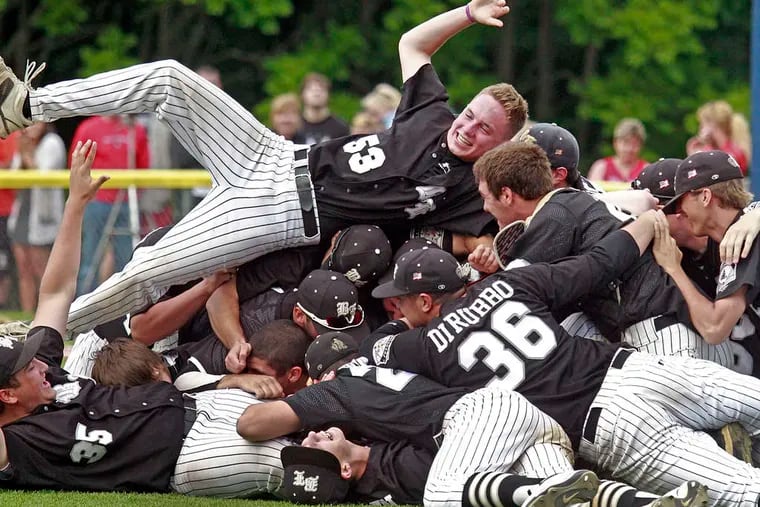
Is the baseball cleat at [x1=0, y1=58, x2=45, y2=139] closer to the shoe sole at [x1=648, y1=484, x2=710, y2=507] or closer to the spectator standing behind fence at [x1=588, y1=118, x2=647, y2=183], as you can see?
the shoe sole at [x1=648, y1=484, x2=710, y2=507]

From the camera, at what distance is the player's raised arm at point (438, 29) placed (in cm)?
693

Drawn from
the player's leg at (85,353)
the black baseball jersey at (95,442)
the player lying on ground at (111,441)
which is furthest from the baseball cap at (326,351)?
the player's leg at (85,353)

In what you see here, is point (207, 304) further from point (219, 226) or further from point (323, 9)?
point (323, 9)

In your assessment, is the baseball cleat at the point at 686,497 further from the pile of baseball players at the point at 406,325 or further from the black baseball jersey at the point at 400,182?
the black baseball jersey at the point at 400,182

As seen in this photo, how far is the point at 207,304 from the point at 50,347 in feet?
2.99

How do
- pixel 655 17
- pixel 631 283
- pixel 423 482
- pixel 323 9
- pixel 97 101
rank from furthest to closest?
pixel 323 9
pixel 655 17
pixel 97 101
pixel 631 283
pixel 423 482

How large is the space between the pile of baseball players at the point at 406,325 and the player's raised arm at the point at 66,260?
0.01 m

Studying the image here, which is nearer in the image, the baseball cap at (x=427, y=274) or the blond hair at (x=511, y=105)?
the baseball cap at (x=427, y=274)

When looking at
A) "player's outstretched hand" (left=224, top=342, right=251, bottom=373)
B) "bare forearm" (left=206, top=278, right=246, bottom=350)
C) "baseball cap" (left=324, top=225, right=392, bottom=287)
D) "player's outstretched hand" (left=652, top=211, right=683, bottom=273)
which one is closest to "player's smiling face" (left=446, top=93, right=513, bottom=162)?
"baseball cap" (left=324, top=225, right=392, bottom=287)

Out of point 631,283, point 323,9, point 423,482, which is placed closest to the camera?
point 423,482

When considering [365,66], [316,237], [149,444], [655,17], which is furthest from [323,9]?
[149,444]

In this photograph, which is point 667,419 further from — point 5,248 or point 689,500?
point 5,248

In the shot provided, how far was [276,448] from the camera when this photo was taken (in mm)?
5695

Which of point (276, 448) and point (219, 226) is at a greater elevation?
point (219, 226)
